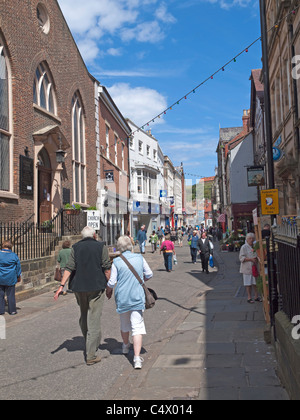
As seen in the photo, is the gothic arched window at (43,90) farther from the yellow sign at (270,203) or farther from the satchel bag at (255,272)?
the satchel bag at (255,272)

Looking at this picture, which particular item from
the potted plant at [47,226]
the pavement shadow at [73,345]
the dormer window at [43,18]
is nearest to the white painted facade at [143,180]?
the dormer window at [43,18]

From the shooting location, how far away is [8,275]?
30.7ft

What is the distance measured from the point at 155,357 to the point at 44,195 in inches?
485

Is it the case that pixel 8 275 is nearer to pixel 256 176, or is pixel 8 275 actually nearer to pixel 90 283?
pixel 90 283

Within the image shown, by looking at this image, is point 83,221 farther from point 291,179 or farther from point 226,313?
point 226,313

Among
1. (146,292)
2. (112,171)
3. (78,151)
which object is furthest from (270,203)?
(112,171)

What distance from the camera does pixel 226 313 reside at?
9031 mm

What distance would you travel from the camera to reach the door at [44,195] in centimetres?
1691

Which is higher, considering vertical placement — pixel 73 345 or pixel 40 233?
pixel 40 233

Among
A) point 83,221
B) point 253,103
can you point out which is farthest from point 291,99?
point 253,103

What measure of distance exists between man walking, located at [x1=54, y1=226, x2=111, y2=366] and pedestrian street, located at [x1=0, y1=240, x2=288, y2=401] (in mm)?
398

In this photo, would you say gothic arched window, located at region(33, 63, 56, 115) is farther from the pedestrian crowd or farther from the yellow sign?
the pedestrian crowd

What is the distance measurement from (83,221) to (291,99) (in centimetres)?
976

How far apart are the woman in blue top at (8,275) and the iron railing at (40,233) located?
5.96 ft
